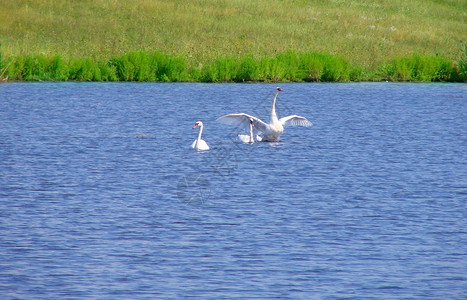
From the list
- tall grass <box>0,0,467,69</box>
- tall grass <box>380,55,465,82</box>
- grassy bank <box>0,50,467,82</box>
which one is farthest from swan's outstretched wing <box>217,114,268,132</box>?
tall grass <box>380,55,465,82</box>

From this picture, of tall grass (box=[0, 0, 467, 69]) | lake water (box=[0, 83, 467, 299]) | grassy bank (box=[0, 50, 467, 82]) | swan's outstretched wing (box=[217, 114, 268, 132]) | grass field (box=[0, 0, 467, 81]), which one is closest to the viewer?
lake water (box=[0, 83, 467, 299])

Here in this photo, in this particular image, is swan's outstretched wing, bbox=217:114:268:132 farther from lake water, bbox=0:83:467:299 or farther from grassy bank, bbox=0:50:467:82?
grassy bank, bbox=0:50:467:82

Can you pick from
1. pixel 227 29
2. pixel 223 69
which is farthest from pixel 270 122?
pixel 227 29

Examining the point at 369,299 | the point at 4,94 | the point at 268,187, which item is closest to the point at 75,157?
the point at 268,187

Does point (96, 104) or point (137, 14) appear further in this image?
point (137, 14)

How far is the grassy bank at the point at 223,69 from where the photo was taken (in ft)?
111

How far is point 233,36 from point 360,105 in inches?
865

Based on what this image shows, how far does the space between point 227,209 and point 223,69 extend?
24.2 metres

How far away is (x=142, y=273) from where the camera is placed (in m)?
8.19

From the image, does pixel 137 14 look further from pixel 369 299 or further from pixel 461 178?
pixel 369 299

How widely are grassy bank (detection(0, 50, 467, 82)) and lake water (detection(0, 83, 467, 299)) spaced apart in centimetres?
1023

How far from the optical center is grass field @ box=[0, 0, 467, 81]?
117 feet

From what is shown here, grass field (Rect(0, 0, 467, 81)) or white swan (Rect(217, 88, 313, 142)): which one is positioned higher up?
white swan (Rect(217, 88, 313, 142))

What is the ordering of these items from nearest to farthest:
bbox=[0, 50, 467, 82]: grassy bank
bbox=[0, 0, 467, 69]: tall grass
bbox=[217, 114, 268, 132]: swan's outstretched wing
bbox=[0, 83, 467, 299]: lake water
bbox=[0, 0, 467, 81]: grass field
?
bbox=[0, 83, 467, 299]: lake water → bbox=[217, 114, 268, 132]: swan's outstretched wing → bbox=[0, 50, 467, 82]: grassy bank → bbox=[0, 0, 467, 81]: grass field → bbox=[0, 0, 467, 69]: tall grass
